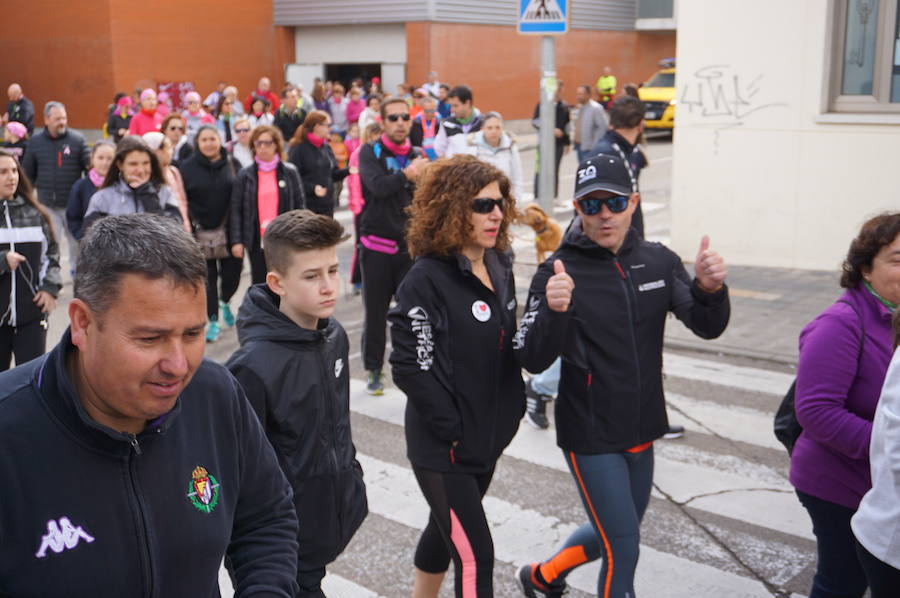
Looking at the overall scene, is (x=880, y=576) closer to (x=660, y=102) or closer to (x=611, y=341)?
(x=611, y=341)

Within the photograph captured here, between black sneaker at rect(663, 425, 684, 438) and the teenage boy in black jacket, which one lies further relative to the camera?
black sneaker at rect(663, 425, 684, 438)

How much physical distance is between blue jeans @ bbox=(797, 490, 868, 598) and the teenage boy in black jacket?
1674mm

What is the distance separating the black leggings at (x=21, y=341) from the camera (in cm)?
639

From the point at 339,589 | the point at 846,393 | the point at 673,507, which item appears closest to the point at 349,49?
the point at 673,507

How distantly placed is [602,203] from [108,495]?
101 inches

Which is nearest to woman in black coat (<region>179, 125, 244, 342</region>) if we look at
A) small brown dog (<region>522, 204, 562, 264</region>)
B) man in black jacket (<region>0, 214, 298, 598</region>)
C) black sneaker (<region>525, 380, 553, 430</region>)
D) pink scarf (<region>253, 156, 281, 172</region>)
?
pink scarf (<region>253, 156, 281, 172</region>)

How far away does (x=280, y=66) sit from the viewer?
108 feet

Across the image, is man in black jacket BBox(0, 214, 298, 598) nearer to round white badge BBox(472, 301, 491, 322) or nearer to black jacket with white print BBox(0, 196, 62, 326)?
round white badge BBox(472, 301, 491, 322)

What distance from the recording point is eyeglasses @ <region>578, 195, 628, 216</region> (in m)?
4.02

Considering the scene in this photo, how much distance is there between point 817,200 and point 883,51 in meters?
1.75

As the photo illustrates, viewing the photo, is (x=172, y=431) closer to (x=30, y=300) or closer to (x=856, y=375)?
(x=856, y=375)

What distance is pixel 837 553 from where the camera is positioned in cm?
358

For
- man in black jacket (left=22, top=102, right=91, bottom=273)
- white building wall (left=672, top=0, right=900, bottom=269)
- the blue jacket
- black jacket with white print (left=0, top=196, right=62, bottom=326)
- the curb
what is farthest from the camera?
man in black jacket (left=22, top=102, right=91, bottom=273)

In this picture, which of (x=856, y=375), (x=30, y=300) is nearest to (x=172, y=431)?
(x=856, y=375)
